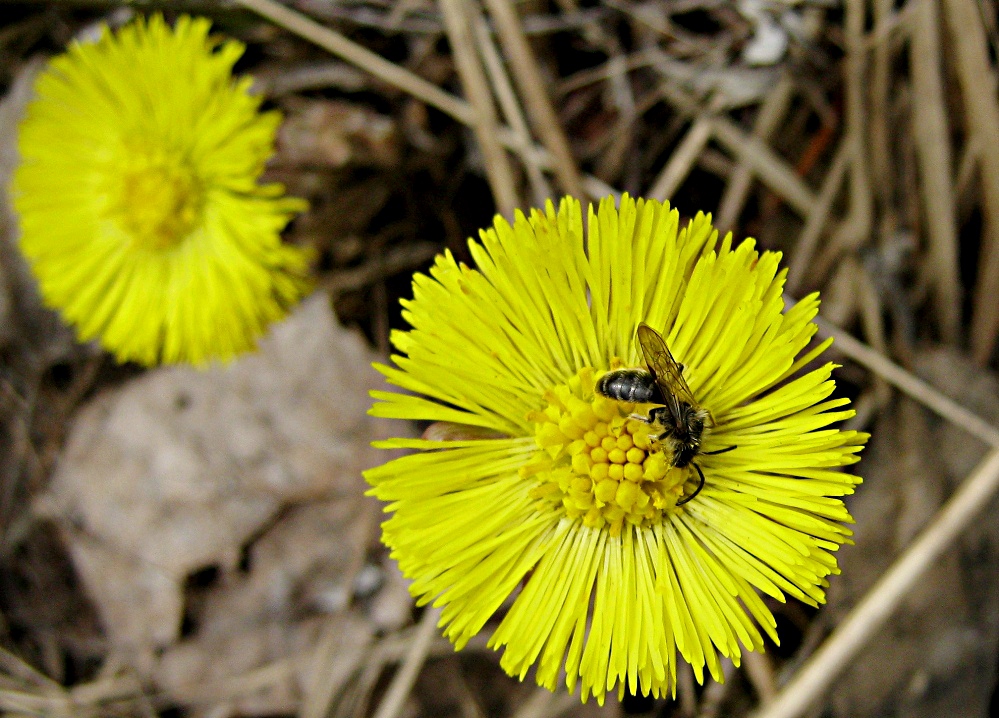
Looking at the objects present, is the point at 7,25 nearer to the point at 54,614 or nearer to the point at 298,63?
the point at 298,63

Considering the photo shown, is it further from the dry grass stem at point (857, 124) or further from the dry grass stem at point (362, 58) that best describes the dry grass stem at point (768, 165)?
the dry grass stem at point (362, 58)

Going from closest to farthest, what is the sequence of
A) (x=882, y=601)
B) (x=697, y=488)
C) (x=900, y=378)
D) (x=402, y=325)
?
(x=697, y=488), (x=882, y=601), (x=900, y=378), (x=402, y=325)

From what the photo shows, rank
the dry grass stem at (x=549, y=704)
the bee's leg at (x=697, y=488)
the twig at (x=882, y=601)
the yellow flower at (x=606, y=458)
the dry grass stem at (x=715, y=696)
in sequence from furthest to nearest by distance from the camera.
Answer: the dry grass stem at (x=549, y=704), the dry grass stem at (x=715, y=696), the twig at (x=882, y=601), the bee's leg at (x=697, y=488), the yellow flower at (x=606, y=458)

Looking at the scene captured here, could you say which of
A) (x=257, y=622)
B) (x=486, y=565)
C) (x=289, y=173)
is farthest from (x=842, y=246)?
A: (x=257, y=622)

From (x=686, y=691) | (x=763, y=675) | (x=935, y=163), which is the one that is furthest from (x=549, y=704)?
(x=935, y=163)

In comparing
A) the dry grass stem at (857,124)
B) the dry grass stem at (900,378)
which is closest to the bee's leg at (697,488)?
the dry grass stem at (900,378)

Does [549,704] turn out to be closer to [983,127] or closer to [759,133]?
[759,133]

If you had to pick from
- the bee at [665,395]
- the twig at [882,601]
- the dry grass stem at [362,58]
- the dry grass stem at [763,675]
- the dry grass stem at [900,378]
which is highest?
the dry grass stem at [362,58]

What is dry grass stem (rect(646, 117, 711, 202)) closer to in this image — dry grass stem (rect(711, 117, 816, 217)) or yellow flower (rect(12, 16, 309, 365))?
dry grass stem (rect(711, 117, 816, 217))
